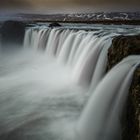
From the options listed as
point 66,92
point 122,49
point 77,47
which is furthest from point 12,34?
point 122,49

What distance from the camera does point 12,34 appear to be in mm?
22750

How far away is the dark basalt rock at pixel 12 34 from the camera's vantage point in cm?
2208

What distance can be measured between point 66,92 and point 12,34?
13.6 meters

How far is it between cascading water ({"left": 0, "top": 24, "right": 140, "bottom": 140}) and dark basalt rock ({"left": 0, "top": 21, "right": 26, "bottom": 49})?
4484mm

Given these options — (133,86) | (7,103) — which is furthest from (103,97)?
(7,103)

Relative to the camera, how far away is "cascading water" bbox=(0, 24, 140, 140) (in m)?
6.44

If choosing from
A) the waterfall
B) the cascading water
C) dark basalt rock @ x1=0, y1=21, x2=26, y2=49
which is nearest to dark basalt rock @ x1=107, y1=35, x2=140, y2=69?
the cascading water

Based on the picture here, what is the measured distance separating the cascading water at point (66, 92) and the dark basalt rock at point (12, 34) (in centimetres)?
448

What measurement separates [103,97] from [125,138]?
56.5 inches

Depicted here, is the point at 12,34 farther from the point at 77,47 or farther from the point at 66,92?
the point at 66,92

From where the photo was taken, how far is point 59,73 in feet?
44.6

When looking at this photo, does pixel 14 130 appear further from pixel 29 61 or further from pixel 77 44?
pixel 29 61

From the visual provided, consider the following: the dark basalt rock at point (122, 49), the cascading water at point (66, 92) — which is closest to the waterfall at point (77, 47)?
the cascading water at point (66, 92)

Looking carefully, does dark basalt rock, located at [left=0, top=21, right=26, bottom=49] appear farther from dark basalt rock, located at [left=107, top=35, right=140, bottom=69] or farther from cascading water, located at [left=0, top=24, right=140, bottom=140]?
dark basalt rock, located at [left=107, top=35, right=140, bottom=69]
